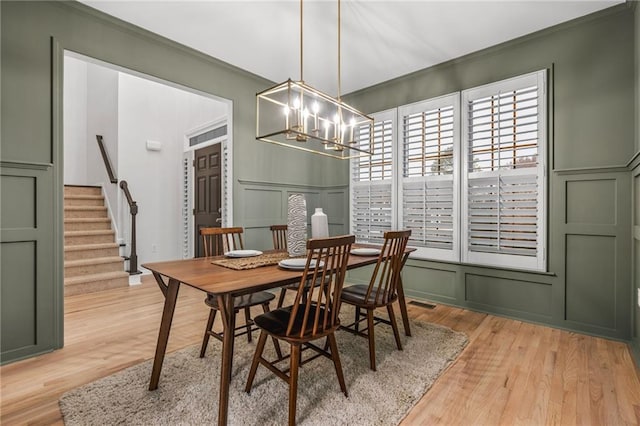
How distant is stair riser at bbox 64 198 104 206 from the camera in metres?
4.93

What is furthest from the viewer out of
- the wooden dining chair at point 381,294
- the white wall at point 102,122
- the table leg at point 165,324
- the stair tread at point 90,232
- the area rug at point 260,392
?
the white wall at point 102,122

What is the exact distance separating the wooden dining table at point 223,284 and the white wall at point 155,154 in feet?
11.3

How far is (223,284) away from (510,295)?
112 inches

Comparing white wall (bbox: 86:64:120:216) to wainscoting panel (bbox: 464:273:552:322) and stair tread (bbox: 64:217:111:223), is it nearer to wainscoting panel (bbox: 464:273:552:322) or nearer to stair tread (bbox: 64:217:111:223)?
stair tread (bbox: 64:217:111:223)

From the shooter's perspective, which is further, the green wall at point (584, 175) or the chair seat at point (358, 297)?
the green wall at point (584, 175)

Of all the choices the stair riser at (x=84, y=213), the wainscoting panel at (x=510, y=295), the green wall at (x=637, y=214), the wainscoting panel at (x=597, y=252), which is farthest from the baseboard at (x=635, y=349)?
the stair riser at (x=84, y=213)

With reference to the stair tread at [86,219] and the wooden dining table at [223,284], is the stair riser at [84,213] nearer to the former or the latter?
the stair tread at [86,219]

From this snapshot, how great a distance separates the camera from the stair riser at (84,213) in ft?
15.5

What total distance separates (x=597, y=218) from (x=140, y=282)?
5247 millimetres

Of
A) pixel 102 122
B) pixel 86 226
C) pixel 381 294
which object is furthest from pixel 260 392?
pixel 102 122

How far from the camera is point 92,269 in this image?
4188 millimetres

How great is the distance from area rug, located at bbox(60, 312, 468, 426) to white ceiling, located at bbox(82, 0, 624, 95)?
2717mm

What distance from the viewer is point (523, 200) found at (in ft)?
9.71

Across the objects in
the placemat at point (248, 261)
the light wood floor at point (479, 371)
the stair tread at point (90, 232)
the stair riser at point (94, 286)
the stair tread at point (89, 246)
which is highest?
the stair tread at point (90, 232)
